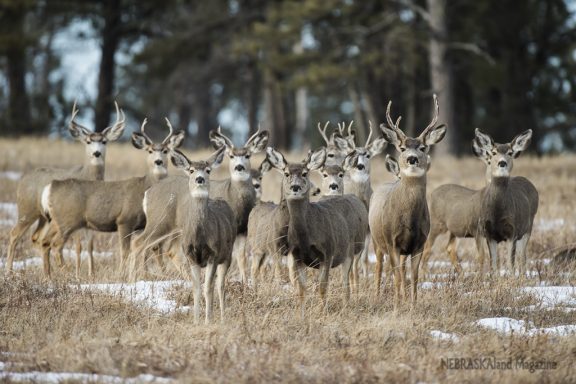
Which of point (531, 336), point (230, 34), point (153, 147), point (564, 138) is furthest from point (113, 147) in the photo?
point (564, 138)

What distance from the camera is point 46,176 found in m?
14.6

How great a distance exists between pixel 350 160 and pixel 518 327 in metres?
3.90

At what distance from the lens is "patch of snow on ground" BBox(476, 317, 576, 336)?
912 centimetres

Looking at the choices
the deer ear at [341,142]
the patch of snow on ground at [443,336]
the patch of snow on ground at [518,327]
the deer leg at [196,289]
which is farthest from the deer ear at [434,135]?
the deer ear at [341,142]

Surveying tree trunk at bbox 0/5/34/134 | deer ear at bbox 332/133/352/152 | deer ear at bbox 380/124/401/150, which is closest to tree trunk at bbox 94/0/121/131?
tree trunk at bbox 0/5/34/134

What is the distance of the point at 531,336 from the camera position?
8.84 metres

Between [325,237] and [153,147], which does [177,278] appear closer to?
[325,237]

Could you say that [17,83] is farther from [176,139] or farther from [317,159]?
[317,159]

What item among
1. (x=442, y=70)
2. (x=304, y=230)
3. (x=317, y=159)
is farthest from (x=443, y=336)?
(x=442, y=70)

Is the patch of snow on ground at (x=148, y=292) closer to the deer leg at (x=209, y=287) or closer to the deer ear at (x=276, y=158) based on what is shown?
the deer leg at (x=209, y=287)

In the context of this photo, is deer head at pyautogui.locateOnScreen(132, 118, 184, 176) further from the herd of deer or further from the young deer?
the young deer

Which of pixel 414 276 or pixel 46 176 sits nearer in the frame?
pixel 414 276

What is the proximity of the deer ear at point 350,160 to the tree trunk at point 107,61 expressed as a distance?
64.8ft

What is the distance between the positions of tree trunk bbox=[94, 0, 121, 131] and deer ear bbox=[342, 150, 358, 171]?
19756mm
